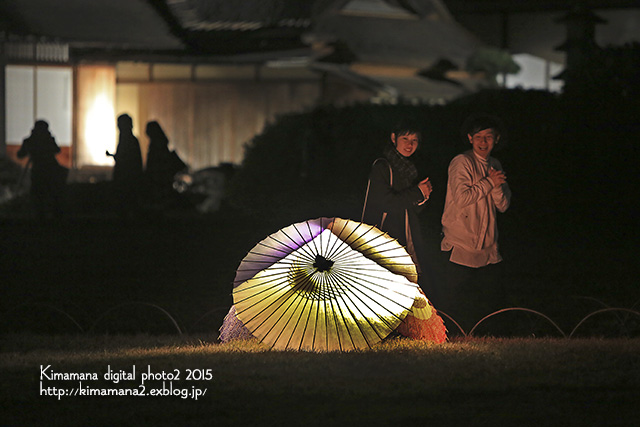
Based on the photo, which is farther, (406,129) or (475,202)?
(475,202)

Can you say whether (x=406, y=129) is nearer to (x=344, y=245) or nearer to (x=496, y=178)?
(x=496, y=178)

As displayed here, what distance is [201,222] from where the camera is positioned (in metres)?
16.2

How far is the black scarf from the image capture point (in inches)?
247

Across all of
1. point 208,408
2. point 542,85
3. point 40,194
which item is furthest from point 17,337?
point 542,85

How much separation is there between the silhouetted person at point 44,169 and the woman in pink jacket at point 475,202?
9.90 metres

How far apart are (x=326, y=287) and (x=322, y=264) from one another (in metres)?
0.16

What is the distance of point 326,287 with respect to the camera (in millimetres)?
5660

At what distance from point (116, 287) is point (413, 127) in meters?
4.56

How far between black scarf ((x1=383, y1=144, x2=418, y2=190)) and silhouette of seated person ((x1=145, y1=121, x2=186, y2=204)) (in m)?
8.85

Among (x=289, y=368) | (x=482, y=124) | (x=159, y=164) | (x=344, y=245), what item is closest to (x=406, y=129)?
(x=482, y=124)

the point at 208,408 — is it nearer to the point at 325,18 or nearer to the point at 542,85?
the point at 325,18

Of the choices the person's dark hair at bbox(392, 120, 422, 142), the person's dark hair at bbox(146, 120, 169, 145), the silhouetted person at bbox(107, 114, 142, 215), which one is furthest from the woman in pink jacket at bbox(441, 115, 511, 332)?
the person's dark hair at bbox(146, 120, 169, 145)

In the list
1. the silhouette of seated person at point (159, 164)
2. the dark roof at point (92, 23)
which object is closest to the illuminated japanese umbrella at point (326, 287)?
the silhouette of seated person at point (159, 164)

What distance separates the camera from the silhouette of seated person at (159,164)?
1482 cm
